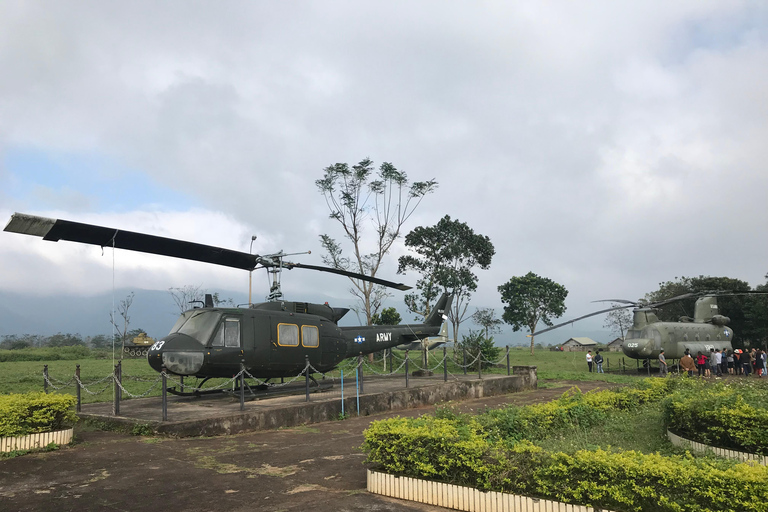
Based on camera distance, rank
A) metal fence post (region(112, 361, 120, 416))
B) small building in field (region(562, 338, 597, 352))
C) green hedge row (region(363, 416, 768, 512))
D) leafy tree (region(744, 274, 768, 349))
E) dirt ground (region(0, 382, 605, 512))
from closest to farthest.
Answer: green hedge row (region(363, 416, 768, 512)), dirt ground (region(0, 382, 605, 512)), metal fence post (region(112, 361, 120, 416)), leafy tree (region(744, 274, 768, 349)), small building in field (region(562, 338, 597, 352))

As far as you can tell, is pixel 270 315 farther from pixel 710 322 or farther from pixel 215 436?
pixel 710 322

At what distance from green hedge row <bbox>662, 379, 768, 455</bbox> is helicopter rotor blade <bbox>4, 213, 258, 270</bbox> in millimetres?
10211

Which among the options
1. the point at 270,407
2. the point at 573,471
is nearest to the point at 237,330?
the point at 270,407

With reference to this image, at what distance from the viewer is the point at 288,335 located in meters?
14.8

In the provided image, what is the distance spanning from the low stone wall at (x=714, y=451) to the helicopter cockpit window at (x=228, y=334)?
997 cm

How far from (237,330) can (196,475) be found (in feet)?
20.4

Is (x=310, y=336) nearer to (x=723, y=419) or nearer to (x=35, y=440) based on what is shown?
(x=35, y=440)

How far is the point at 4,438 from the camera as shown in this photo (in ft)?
29.9

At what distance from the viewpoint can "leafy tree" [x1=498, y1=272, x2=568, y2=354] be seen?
66500 mm

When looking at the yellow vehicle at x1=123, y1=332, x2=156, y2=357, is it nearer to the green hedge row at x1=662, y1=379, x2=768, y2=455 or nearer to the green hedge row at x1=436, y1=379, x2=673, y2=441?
the green hedge row at x1=436, y1=379, x2=673, y2=441

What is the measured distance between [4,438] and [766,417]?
12120 millimetres

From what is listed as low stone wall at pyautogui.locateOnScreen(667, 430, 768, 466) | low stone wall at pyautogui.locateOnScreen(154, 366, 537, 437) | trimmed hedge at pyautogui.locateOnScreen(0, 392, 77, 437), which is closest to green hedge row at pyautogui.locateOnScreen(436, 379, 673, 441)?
low stone wall at pyautogui.locateOnScreen(667, 430, 768, 466)

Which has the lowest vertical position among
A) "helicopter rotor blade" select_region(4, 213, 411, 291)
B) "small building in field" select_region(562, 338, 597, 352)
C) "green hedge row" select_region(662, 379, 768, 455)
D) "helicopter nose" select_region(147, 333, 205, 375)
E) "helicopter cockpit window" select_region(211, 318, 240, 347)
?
"small building in field" select_region(562, 338, 597, 352)

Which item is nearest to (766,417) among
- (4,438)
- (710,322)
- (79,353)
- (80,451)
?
(80,451)
